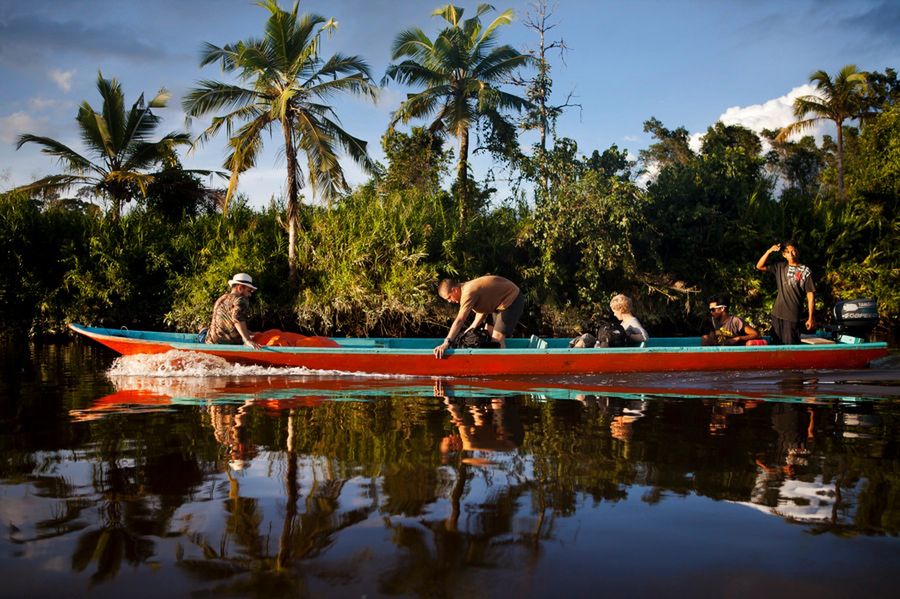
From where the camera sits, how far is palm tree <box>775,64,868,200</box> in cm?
3056

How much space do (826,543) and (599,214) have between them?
12.8 m

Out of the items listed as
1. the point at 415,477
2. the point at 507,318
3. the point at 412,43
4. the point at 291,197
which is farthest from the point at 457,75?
the point at 415,477

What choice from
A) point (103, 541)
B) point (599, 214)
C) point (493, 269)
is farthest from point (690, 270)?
point (103, 541)

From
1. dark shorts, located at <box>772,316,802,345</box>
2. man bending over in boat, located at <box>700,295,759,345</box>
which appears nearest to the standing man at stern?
dark shorts, located at <box>772,316,802,345</box>

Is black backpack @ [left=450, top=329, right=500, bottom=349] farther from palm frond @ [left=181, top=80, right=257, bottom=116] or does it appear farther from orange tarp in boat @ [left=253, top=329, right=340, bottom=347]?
palm frond @ [left=181, top=80, right=257, bottom=116]

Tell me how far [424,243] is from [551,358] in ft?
22.0

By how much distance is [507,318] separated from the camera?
9.93 m

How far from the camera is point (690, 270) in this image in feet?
56.0

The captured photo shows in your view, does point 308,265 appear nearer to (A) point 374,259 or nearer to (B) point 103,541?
(A) point 374,259

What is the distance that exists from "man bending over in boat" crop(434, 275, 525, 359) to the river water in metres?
2.23

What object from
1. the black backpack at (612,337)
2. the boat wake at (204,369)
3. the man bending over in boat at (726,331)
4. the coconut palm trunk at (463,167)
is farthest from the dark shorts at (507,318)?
the coconut palm trunk at (463,167)

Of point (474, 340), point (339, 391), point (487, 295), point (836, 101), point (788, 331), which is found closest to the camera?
point (339, 391)

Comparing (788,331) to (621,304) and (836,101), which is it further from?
(836,101)

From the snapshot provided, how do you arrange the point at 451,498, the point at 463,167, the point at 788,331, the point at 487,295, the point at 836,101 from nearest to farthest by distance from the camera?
the point at 451,498 < the point at 487,295 < the point at 788,331 < the point at 463,167 < the point at 836,101
